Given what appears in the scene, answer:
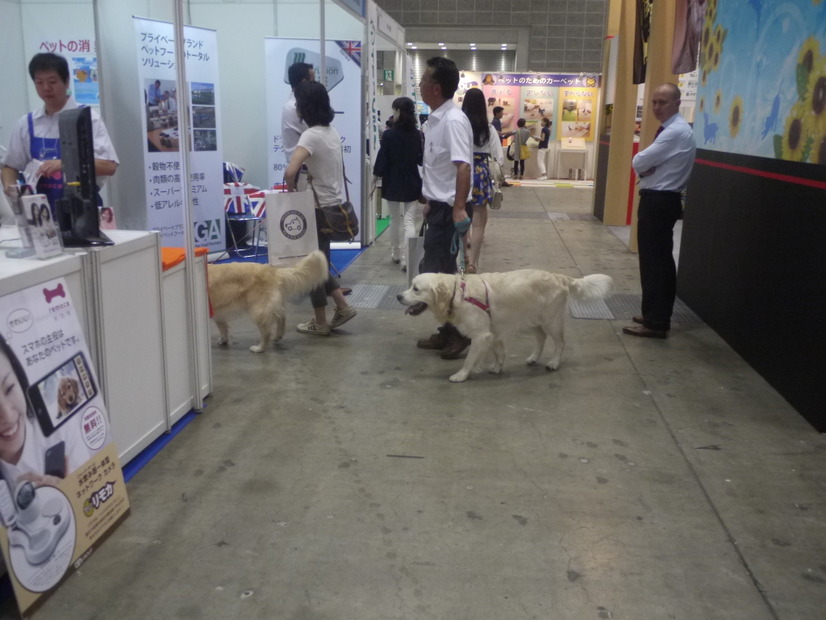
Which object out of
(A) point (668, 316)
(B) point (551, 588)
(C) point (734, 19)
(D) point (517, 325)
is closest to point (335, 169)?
(D) point (517, 325)

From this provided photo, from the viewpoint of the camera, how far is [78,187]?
2.80 m

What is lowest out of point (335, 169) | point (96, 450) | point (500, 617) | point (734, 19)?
point (500, 617)

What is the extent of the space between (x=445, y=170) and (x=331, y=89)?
406 centimetres

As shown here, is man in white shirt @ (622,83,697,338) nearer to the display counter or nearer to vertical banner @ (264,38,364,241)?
the display counter

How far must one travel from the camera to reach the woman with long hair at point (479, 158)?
6492 millimetres

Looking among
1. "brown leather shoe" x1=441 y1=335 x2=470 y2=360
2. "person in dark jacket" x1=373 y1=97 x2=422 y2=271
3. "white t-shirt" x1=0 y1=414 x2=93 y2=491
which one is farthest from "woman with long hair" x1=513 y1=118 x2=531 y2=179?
"white t-shirt" x1=0 y1=414 x2=93 y2=491

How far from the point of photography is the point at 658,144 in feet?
16.1

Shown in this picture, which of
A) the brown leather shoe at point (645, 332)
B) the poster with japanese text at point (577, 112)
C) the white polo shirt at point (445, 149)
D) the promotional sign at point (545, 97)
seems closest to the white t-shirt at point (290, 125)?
the white polo shirt at point (445, 149)

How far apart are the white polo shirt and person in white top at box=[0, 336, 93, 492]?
294cm

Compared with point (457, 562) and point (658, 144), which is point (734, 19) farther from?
point (457, 562)

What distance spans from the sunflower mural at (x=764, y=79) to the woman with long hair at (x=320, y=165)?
9.43ft

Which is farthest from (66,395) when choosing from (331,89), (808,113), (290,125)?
(331,89)

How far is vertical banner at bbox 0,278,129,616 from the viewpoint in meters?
2.09

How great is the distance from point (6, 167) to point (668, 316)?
441 cm
